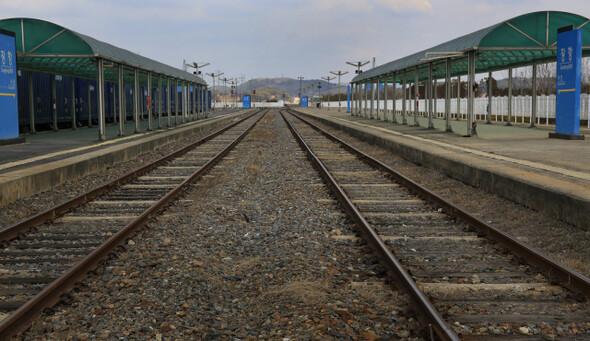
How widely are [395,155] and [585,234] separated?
37.5ft

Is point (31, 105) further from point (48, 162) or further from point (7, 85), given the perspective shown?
point (48, 162)

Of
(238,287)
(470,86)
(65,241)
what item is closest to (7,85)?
(65,241)

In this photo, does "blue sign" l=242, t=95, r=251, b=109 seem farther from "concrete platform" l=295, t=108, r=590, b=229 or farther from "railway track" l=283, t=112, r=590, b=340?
"railway track" l=283, t=112, r=590, b=340

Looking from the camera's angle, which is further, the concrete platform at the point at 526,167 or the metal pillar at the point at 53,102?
the metal pillar at the point at 53,102

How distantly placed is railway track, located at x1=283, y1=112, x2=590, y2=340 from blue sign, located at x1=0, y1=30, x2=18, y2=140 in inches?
517

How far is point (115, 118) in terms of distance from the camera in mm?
37781

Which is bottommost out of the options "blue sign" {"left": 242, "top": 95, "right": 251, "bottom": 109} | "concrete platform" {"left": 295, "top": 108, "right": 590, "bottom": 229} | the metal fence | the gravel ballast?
the gravel ballast

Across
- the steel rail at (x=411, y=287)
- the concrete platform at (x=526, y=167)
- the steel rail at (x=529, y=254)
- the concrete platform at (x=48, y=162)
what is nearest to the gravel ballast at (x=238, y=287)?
the steel rail at (x=411, y=287)

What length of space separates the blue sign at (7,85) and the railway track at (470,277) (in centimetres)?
1313

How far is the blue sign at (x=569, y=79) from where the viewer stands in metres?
18.6

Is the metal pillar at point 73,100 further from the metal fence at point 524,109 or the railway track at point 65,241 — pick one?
the metal fence at point 524,109

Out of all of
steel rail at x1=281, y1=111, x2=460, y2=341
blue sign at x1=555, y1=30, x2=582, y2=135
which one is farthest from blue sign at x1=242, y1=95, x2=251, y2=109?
steel rail at x1=281, y1=111, x2=460, y2=341

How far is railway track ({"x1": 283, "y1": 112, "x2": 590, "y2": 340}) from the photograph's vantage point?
429 cm

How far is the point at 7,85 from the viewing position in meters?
17.9
